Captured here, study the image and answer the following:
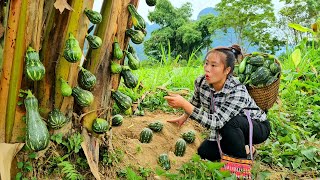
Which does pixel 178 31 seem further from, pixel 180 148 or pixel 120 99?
pixel 120 99

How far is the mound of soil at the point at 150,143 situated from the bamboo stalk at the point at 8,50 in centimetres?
143

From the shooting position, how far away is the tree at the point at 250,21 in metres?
38.1

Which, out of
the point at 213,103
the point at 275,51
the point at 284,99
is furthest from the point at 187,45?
the point at 213,103

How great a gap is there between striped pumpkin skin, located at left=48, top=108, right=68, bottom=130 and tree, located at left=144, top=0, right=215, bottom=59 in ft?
111

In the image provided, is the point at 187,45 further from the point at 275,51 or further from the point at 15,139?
the point at 15,139

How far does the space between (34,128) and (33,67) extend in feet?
1.32

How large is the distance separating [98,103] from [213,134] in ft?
4.51

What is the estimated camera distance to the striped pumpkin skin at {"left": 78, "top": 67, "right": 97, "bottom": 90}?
3.21 m

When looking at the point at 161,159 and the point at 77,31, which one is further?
the point at 161,159

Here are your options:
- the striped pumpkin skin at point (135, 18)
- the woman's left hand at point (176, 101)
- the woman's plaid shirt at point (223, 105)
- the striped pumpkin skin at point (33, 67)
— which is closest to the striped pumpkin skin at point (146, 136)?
the woman's plaid shirt at point (223, 105)

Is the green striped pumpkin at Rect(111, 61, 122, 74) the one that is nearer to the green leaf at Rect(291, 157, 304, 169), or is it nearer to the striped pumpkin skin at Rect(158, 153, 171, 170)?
the striped pumpkin skin at Rect(158, 153, 171, 170)

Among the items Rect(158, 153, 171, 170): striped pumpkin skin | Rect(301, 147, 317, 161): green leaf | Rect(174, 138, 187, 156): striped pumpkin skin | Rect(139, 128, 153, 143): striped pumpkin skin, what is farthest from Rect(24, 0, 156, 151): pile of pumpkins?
Rect(301, 147, 317, 161): green leaf

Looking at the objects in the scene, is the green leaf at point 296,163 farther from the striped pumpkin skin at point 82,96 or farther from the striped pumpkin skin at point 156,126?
the striped pumpkin skin at point 82,96

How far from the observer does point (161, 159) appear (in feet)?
14.4
